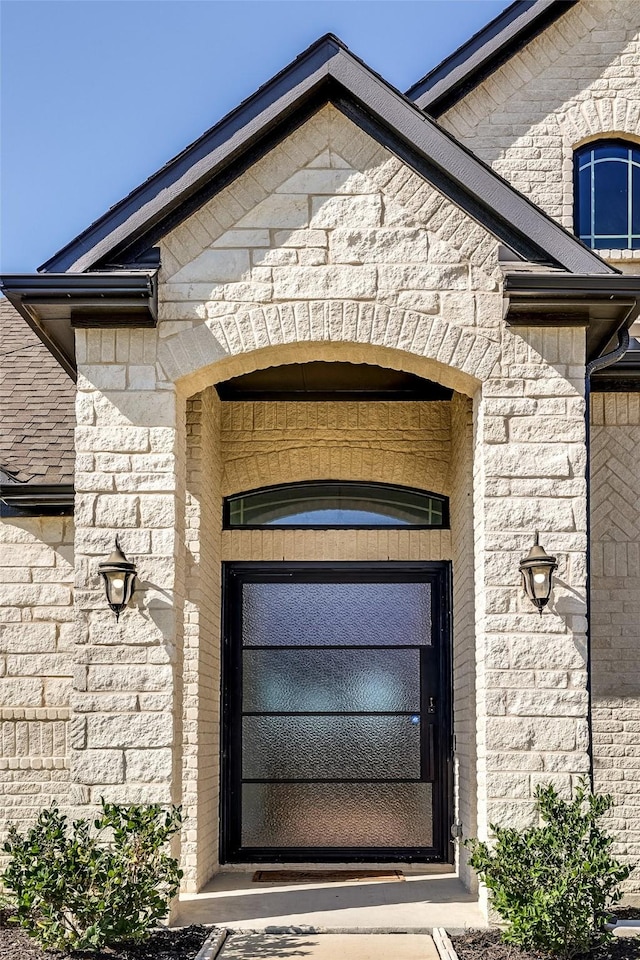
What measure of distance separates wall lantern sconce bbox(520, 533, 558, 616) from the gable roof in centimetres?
414

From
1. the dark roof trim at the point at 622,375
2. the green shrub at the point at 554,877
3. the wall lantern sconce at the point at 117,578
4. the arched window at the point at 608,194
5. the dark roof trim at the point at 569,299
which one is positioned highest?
the arched window at the point at 608,194

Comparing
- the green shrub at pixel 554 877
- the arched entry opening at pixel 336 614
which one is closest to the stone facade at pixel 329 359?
the green shrub at pixel 554 877

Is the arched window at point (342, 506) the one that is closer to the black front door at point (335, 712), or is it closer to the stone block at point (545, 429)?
the black front door at point (335, 712)

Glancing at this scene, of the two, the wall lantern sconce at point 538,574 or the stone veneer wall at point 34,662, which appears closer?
the wall lantern sconce at point 538,574

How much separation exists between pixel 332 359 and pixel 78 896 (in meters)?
3.89

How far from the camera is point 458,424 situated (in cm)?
930

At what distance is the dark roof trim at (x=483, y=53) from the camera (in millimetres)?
10203

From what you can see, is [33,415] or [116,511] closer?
[116,511]

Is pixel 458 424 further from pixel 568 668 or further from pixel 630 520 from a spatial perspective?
pixel 568 668

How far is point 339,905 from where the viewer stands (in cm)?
791

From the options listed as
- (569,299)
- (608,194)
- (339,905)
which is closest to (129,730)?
(339,905)

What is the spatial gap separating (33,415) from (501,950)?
6.45 m

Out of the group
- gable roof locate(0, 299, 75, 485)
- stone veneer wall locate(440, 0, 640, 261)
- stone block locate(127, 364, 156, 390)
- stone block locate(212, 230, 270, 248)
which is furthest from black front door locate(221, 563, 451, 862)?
stone veneer wall locate(440, 0, 640, 261)

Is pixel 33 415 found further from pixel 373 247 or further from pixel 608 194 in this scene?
pixel 608 194
